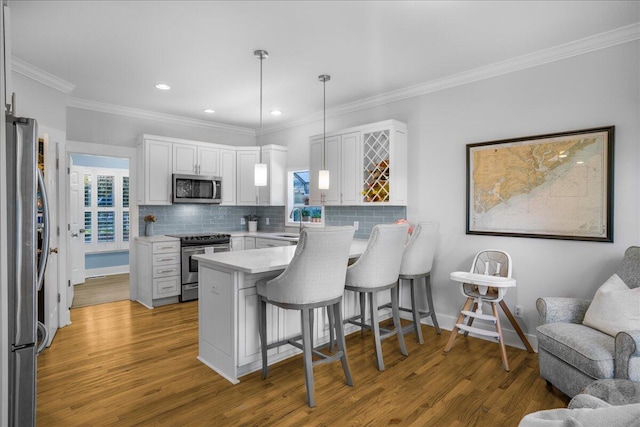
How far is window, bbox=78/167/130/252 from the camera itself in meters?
6.60

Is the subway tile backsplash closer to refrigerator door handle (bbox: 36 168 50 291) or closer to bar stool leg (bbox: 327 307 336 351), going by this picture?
bar stool leg (bbox: 327 307 336 351)

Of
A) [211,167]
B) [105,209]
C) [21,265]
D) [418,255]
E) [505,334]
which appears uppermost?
[211,167]

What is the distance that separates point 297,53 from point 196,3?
99 centimetres

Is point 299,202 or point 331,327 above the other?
point 299,202

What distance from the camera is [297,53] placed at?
10.6 feet

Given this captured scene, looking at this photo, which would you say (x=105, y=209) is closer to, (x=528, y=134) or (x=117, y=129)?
(x=117, y=129)

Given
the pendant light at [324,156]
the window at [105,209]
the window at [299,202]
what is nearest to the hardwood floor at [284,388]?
the pendant light at [324,156]

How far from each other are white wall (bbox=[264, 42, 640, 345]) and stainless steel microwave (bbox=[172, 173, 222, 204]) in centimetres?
251

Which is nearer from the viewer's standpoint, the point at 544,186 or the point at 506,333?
the point at 544,186

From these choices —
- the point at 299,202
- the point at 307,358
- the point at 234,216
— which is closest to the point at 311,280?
the point at 307,358

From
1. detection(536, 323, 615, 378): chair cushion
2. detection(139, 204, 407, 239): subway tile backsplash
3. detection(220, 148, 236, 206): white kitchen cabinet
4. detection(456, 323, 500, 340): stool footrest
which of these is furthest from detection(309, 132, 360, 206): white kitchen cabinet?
detection(536, 323, 615, 378): chair cushion

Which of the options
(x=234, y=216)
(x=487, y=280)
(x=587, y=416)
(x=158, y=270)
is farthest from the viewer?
(x=234, y=216)

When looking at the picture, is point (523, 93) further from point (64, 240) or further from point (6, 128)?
point (64, 240)

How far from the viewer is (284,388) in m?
2.65
